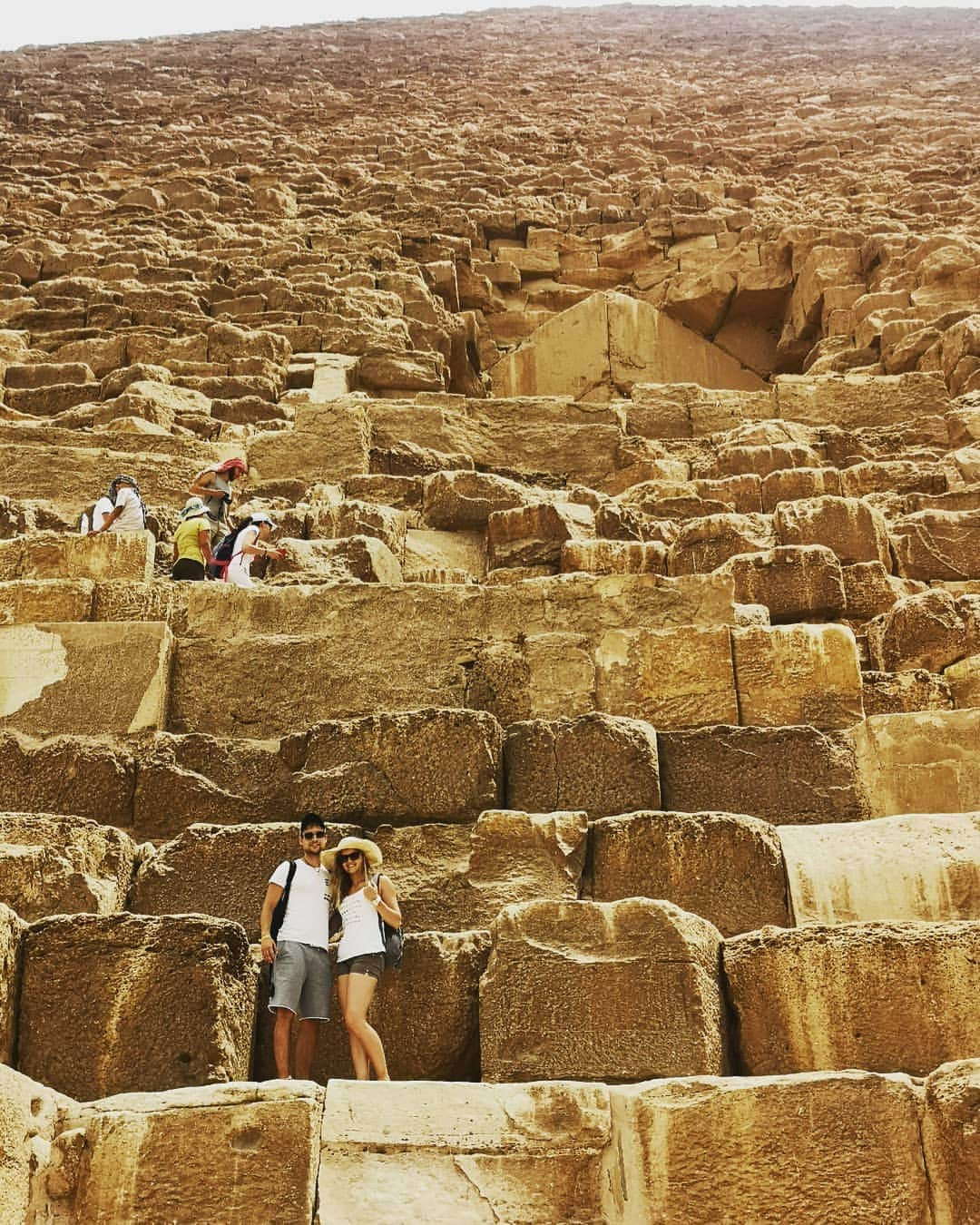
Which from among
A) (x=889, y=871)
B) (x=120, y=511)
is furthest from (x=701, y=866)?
(x=120, y=511)

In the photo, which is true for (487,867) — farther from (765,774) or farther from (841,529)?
(841,529)

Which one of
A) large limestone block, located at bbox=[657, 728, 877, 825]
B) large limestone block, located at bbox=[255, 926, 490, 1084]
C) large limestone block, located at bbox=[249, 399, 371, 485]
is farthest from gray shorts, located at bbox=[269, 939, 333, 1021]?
large limestone block, located at bbox=[249, 399, 371, 485]

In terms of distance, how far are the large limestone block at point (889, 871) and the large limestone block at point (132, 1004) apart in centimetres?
178

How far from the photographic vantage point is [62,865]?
15.3 feet

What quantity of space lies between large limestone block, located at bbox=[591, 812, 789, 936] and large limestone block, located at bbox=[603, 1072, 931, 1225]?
1.07m

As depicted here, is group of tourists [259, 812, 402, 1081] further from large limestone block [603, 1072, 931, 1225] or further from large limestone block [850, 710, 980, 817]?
large limestone block [850, 710, 980, 817]

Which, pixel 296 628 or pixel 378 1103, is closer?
pixel 378 1103

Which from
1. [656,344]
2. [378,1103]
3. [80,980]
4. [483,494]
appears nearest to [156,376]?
[483,494]

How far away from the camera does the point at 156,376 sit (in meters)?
10.9

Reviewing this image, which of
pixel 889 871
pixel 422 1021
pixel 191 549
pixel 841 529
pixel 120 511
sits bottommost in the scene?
pixel 422 1021

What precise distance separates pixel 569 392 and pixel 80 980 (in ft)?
30.2

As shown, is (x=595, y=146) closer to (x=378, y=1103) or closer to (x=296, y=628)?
(x=296, y=628)

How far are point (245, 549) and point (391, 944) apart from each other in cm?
316

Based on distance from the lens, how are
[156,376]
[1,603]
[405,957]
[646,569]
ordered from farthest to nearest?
1. [156,376]
2. [646,569]
3. [1,603]
4. [405,957]
